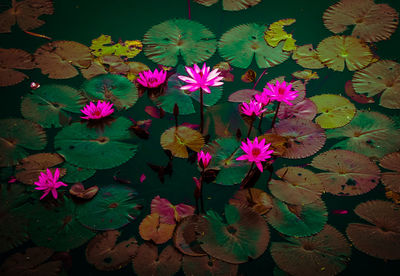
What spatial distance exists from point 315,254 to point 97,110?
1.82 meters

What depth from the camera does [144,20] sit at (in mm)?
3266

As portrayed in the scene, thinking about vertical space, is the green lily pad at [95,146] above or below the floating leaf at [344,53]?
below

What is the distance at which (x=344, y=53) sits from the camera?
2777 millimetres

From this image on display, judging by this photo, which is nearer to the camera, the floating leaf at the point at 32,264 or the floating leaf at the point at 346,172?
the floating leaf at the point at 32,264

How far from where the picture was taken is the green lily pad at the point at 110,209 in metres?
1.84

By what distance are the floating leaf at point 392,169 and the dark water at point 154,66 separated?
0.27 ft

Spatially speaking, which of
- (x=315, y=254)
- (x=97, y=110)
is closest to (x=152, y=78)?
(x=97, y=110)

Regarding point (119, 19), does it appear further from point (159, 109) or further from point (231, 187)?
point (231, 187)

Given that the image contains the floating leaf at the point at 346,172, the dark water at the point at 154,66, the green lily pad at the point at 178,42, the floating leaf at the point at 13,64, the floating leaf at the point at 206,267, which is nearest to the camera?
the floating leaf at the point at 206,267

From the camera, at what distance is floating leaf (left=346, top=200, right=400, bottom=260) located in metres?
1.74

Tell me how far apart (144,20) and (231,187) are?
2.21 metres

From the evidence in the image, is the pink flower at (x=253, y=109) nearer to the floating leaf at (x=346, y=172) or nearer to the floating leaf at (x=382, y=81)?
the floating leaf at (x=346, y=172)

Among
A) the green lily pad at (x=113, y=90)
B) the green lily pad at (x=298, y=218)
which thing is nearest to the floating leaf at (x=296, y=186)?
the green lily pad at (x=298, y=218)

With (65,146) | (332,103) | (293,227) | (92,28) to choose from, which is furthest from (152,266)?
(92,28)
